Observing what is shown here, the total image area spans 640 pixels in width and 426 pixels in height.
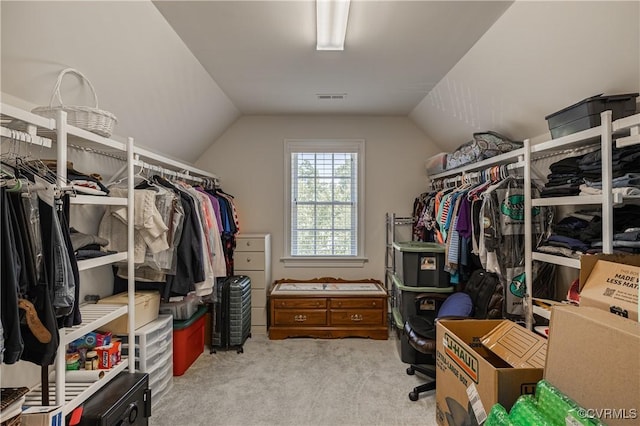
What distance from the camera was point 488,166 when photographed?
2.86m

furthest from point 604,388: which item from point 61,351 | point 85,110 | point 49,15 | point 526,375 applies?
point 49,15

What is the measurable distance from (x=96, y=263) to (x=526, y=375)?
215cm

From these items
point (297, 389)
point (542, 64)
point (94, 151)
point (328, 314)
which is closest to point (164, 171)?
point (94, 151)

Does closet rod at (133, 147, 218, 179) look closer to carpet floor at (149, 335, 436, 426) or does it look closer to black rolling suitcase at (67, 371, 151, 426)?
black rolling suitcase at (67, 371, 151, 426)

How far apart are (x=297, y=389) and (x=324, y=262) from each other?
1.86 meters

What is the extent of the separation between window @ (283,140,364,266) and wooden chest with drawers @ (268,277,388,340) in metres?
0.68

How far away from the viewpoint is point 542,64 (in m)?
2.03

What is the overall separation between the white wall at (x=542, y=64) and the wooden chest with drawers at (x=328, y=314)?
220cm

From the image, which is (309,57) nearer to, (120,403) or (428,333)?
(428,333)

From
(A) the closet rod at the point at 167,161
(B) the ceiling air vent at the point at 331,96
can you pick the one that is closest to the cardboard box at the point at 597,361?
(A) the closet rod at the point at 167,161

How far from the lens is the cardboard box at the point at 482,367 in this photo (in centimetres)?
137

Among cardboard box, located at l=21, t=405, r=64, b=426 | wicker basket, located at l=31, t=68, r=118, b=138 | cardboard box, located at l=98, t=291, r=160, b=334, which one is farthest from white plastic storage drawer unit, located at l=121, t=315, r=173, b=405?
wicker basket, located at l=31, t=68, r=118, b=138

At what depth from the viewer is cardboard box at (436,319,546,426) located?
1370mm

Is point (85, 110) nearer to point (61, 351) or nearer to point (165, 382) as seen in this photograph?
point (61, 351)
